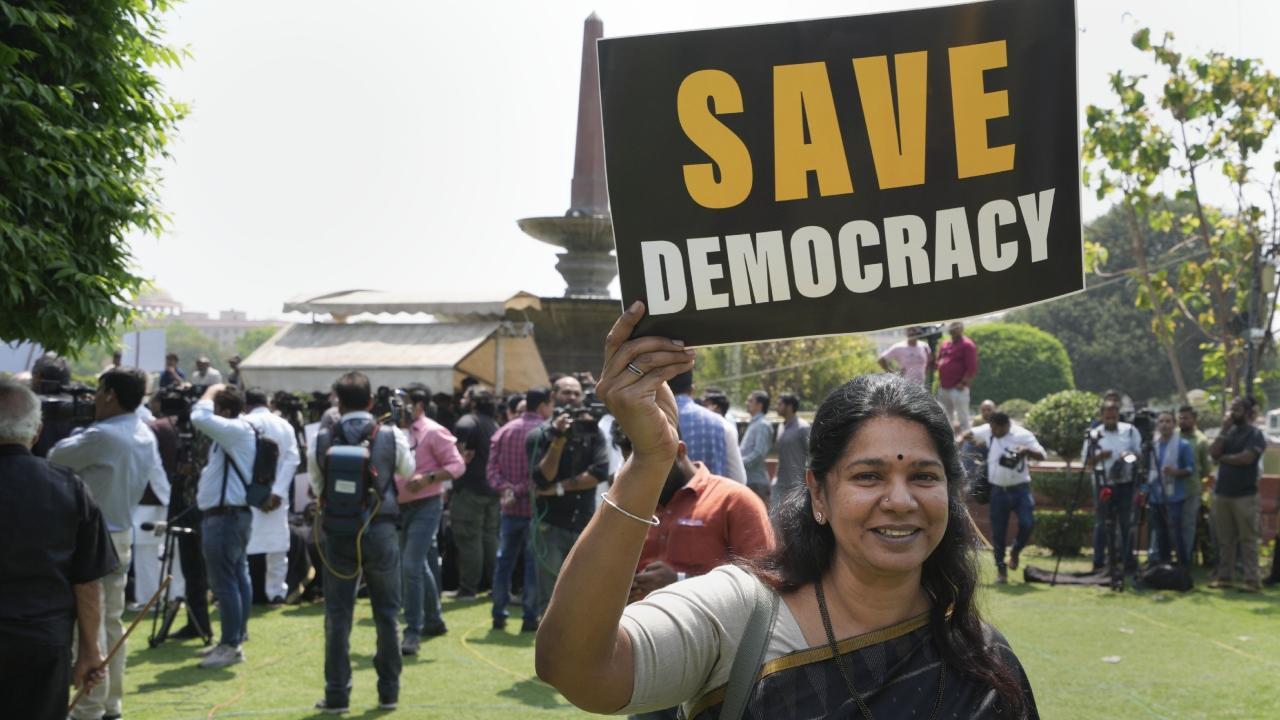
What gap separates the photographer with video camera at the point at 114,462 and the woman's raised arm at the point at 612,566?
5628mm

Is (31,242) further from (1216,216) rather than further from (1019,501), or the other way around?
(1216,216)

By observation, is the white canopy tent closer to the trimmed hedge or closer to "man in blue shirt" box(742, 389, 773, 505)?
"man in blue shirt" box(742, 389, 773, 505)

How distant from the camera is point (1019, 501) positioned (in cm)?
1389

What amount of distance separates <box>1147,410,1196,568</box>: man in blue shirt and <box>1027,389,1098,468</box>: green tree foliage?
11.1 ft

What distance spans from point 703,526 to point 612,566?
272cm

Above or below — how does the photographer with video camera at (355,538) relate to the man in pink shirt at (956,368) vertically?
below

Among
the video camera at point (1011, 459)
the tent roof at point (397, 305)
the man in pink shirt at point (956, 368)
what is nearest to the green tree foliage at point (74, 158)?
the video camera at point (1011, 459)

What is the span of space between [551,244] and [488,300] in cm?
322

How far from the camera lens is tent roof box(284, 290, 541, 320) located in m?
22.1

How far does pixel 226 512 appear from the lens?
906 cm

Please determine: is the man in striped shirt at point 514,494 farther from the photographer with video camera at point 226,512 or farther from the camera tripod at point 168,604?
the camera tripod at point 168,604

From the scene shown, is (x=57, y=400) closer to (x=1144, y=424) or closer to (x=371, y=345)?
(x=1144, y=424)

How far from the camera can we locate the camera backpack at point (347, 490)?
7641 millimetres

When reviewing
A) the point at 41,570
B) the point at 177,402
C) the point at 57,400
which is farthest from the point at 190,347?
the point at 41,570
